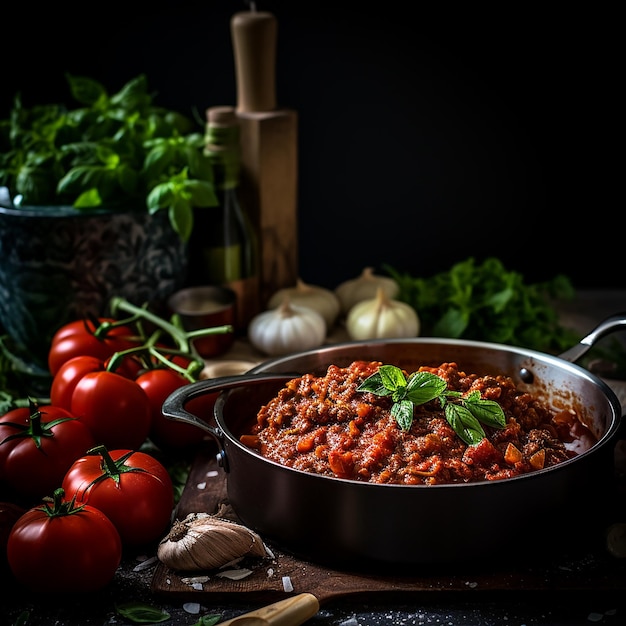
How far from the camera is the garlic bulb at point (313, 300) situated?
2590 millimetres

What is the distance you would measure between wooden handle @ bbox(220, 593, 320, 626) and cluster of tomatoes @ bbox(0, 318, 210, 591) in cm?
26

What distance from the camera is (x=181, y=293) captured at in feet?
8.19

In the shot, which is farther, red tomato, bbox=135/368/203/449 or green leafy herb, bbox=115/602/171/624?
red tomato, bbox=135/368/203/449

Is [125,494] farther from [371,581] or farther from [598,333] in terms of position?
[598,333]

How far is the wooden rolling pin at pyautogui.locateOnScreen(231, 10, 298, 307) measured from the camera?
2562 millimetres

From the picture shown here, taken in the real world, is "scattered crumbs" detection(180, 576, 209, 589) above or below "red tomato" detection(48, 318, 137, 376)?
below

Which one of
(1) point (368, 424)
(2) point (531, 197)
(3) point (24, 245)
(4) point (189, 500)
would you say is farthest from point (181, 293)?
(2) point (531, 197)

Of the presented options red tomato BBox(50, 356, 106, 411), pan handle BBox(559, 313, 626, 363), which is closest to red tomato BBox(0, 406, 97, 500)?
red tomato BBox(50, 356, 106, 411)

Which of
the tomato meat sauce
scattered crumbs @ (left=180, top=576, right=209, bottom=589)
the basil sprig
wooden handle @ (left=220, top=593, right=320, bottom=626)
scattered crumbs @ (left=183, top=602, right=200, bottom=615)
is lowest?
scattered crumbs @ (left=183, top=602, right=200, bottom=615)

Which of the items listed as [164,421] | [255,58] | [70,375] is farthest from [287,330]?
[255,58]

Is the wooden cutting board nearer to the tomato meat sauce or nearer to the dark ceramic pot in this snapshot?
the tomato meat sauce

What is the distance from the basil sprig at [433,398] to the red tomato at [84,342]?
2.49ft

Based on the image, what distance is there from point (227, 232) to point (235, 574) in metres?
1.19

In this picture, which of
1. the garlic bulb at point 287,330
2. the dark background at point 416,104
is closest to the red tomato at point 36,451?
the garlic bulb at point 287,330
